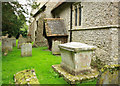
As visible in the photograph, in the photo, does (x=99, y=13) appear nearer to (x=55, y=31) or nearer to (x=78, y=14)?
(x=78, y=14)

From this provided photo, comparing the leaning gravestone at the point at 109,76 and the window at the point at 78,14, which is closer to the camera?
the leaning gravestone at the point at 109,76

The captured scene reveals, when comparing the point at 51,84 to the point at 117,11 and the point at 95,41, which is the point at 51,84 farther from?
the point at 117,11

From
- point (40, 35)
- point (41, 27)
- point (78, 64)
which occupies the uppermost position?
point (41, 27)

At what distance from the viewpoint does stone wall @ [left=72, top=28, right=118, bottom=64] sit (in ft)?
15.9

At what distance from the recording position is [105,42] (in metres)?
5.18

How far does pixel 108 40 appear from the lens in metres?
4.99

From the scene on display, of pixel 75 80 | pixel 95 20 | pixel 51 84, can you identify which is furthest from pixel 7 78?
pixel 95 20

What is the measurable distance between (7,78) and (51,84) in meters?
1.89

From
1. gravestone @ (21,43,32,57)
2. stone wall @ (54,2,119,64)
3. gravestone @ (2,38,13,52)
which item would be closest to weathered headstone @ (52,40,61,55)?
gravestone @ (21,43,32,57)

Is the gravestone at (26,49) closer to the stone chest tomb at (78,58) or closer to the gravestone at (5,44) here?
the gravestone at (5,44)

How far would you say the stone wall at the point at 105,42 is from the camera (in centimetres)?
486

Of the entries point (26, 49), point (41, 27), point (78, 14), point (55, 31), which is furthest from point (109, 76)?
point (41, 27)

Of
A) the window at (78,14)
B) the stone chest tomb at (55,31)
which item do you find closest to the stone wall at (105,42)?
the window at (78,14)

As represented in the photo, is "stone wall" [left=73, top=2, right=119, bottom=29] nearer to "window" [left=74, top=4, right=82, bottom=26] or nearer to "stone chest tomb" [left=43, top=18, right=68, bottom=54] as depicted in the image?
"window" [left=74, top=4, right=82, bottom=26]
